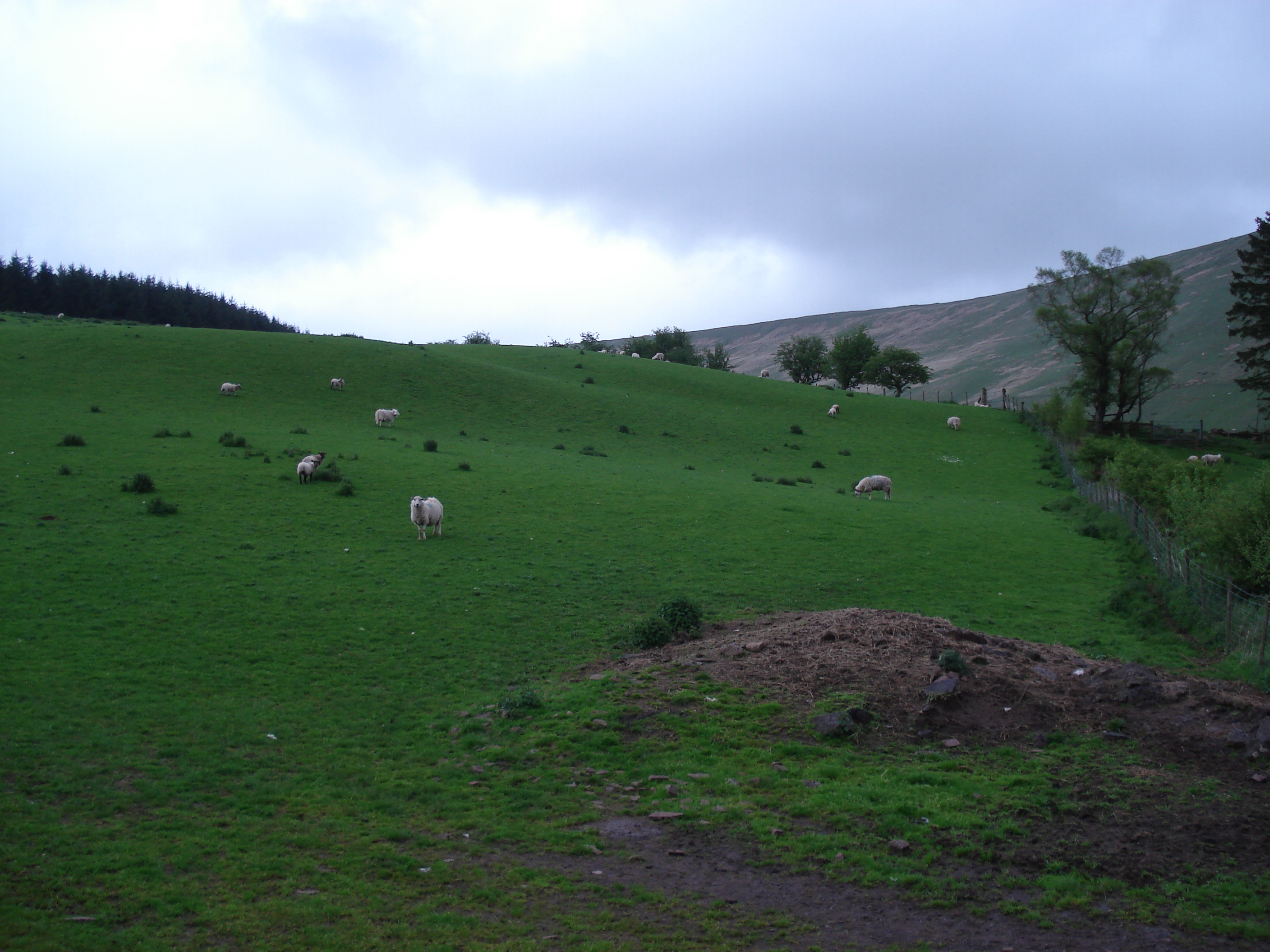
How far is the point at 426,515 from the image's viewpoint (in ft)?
83.9

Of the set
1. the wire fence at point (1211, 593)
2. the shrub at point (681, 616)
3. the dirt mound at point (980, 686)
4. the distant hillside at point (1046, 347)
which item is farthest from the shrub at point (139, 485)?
the distant hillside at point (1046, 347)

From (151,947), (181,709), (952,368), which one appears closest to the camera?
(151,947)

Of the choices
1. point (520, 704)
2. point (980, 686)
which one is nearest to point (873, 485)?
point (980, 686)

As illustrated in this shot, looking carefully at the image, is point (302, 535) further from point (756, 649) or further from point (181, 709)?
point (756, 649)

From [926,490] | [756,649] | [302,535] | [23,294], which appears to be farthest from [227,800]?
[23,294]

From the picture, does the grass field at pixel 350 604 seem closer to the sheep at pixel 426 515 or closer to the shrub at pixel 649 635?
the shrub at pixel 649 635

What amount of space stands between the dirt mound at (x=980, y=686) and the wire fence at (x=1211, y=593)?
211cm

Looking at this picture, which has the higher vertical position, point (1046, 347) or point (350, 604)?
point (1046, 347)

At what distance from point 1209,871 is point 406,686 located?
12.0 m

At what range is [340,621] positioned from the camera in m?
18.0

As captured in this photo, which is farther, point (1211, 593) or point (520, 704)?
point (1211, 593)

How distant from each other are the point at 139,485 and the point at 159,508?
3.05 m

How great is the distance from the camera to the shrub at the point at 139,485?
2686 centimetres

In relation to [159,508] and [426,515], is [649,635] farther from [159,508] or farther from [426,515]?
[159,508]
